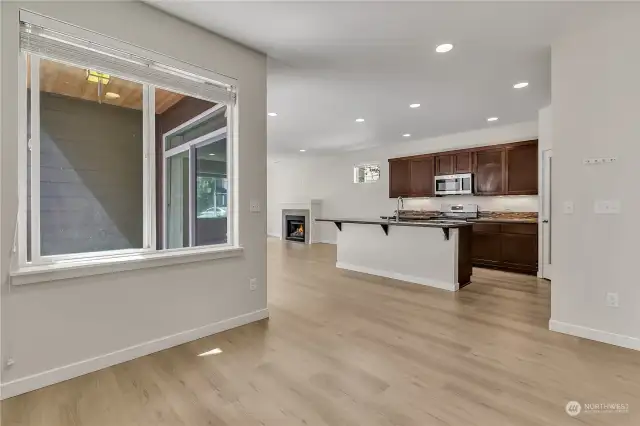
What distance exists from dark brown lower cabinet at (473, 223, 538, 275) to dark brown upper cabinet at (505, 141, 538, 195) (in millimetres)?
704

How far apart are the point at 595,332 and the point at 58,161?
4543 millimetres

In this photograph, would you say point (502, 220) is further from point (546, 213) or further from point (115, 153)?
point (115, 153)

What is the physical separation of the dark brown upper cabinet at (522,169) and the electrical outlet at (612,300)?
10.8 feet

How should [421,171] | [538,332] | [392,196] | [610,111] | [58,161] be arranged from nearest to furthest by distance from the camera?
1. [58,161]
2. [610,111]
3. [538,332]
4. [421,171]
5. [392,196]

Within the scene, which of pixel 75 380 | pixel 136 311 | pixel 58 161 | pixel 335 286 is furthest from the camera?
pixel 335 286

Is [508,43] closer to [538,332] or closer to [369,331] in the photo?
[538,332]

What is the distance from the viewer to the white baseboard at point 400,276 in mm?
4605

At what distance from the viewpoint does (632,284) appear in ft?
8.90

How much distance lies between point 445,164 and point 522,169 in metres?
1.49

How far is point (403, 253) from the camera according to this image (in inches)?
203

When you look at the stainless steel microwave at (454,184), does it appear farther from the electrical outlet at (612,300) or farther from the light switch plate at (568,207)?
the electrical outlet at (612,300)

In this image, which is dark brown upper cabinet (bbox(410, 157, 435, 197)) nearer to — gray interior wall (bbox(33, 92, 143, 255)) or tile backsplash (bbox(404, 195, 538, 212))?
tile backsplash (bbox(404, 195, 538, 212))

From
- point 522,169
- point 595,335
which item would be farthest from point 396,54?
point 522,169

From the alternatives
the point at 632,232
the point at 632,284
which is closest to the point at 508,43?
the point at 632,232
